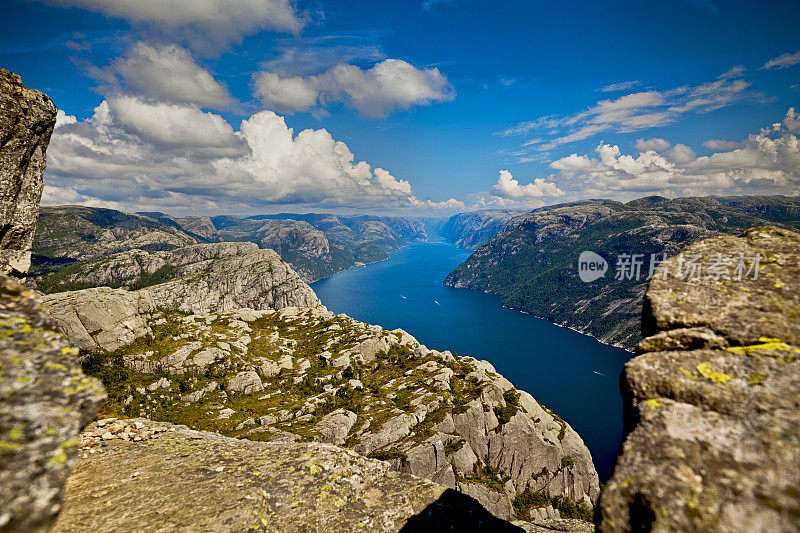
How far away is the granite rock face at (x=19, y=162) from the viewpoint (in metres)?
13.2

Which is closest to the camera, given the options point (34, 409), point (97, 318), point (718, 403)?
point (34, 409)

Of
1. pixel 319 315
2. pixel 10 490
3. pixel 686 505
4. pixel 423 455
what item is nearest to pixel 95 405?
pixel 10 490

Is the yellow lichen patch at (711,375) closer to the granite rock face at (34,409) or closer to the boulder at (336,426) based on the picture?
the granite rock face at (34,409)

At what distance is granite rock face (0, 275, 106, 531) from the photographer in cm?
417

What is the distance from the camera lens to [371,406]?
40125mm

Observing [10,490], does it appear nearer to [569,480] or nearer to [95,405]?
[95,405]

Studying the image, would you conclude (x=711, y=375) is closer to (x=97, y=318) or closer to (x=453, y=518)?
(x=453, y=518)

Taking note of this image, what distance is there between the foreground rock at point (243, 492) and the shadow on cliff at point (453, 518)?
0.11 ft

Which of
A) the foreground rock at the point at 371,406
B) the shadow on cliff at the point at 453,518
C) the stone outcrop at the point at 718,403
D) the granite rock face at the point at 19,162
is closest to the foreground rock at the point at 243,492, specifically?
the shadow on cliff at the point at 453,518

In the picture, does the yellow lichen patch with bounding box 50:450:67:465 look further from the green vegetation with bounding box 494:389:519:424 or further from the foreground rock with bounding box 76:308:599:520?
the green vegetation with bounding box 494:389:519:424

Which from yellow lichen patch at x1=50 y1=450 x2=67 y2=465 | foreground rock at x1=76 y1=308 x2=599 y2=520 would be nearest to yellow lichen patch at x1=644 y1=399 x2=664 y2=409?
yellow lichen patch at x1=50 y1=450 x2=67 y2=465

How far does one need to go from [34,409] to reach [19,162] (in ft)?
54.4

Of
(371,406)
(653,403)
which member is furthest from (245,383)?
(653,403)

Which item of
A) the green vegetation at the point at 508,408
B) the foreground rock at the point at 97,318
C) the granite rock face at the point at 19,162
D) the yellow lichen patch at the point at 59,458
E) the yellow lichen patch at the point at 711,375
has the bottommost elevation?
the green vegetation at the point at 508,408
